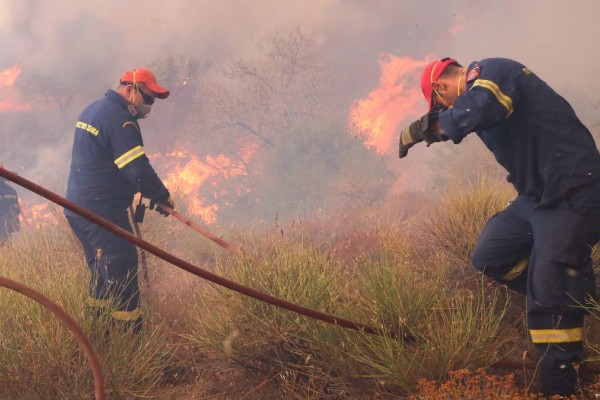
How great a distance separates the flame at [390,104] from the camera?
26.5 meters

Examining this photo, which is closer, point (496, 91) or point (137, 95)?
point (496, 91)

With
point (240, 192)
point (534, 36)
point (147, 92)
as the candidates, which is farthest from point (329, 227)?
point (534, 36)

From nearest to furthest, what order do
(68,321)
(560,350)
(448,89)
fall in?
(68,321) → (560,350) → (448,89)

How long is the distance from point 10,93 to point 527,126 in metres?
34.9

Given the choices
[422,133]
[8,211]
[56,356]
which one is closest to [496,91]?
[422,133]

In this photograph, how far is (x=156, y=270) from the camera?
21.0 ft

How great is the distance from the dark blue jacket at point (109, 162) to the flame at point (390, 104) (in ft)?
66.1

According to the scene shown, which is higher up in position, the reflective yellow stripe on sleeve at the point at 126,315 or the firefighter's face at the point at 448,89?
the firefighter's face at the point at 448,89

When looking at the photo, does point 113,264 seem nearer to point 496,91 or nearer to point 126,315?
point 126,315

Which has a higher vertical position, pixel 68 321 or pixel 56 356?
pixel 68 321

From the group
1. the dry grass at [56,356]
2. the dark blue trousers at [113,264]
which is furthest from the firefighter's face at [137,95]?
the dry grass at [56,356]

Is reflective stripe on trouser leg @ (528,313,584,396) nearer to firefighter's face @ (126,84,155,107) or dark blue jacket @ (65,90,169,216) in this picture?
dark blue jacket @ (65,90,169,216)

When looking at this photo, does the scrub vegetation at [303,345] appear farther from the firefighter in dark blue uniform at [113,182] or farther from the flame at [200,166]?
the flame at [200,166]

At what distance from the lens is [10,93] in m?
31.4
